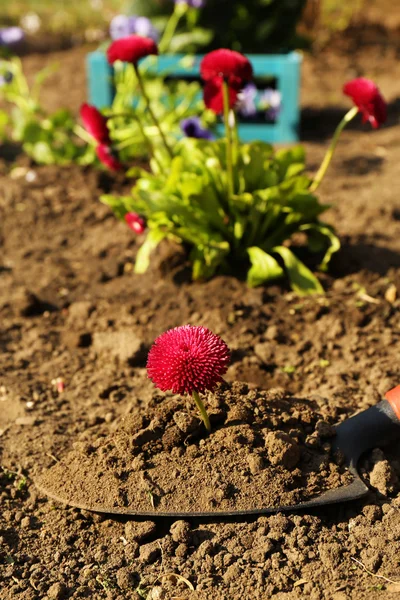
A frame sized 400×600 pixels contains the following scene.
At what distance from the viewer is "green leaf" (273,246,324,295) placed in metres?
3.41

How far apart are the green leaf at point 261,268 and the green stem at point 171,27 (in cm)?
224

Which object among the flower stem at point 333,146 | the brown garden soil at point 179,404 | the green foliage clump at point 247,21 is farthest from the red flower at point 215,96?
the green foliage clump at point 247,21

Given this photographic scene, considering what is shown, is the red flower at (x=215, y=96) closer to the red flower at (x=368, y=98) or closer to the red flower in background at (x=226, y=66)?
the red flower in background at (x=226, y=66)

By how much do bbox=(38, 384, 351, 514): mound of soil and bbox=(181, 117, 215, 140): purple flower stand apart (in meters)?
1.89

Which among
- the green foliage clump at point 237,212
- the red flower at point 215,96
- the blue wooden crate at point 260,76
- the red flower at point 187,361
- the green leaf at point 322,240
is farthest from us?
the blue wooden crate at point 260,76

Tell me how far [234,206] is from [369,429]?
4.08 ft

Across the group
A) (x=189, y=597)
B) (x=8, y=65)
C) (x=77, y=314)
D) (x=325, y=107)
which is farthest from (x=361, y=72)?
(x=189, y=597)

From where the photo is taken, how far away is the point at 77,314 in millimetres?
3537

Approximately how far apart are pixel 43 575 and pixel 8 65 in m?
3.55

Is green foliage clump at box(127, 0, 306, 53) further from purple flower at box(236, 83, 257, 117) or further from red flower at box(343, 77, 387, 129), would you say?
red flower at box(343, 77, 387, 129)

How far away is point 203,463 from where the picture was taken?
2.37 meters

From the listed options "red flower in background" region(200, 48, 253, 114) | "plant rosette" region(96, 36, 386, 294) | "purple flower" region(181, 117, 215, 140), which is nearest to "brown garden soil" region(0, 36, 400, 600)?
"plant rosette" region(96, 36, 386, 294)

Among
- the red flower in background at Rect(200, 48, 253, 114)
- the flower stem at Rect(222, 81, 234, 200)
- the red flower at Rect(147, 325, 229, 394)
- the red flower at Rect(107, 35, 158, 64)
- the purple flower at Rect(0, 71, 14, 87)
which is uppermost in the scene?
the red flower at Rect(107, 35, 158, 64)

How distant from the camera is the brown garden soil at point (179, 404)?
2.24 meters
